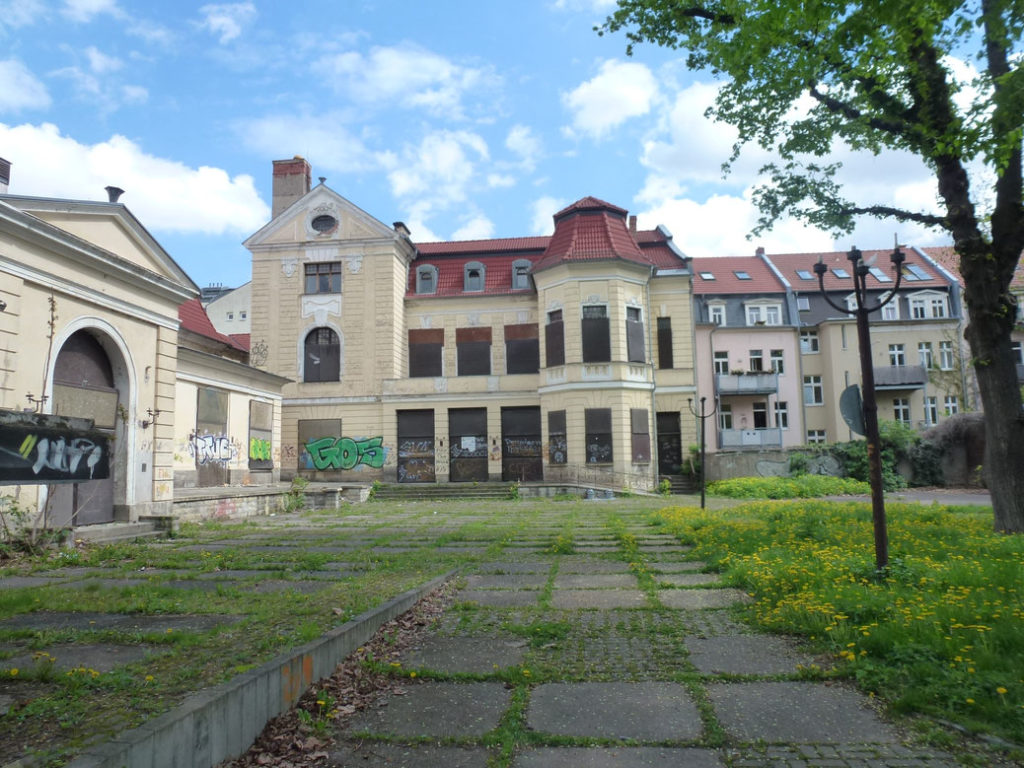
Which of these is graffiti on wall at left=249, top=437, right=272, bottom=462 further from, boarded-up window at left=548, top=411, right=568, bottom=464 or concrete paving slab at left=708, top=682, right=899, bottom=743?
concrete paving slab at left=708, top=682, right=899, bottom=743

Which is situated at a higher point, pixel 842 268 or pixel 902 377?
pixel 842 268

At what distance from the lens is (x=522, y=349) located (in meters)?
30.3

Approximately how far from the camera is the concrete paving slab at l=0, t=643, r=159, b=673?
14.5 feet

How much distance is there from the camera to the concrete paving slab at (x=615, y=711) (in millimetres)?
3762

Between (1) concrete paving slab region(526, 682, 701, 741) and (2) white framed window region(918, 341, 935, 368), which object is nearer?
(1) concrete paving slab region(526, 682, 701, 741)

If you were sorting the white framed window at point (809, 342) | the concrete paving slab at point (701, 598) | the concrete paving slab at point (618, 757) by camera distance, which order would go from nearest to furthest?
the concrete paving slab at point (618, 757) < the concrete paving slab at point (701, 598) < the white framed window at point (809, 342)

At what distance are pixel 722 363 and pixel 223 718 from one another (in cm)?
3440

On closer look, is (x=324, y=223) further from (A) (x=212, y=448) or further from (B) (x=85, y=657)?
(B) (x=85, y=657)

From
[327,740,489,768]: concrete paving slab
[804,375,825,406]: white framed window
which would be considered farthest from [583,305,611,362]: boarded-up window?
[327,740,489,768]: concrete paving slab

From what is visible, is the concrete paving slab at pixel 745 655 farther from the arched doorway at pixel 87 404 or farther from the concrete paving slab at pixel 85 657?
the arched doorway at pixel 87 404

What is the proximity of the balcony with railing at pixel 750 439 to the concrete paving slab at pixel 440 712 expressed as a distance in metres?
29.7

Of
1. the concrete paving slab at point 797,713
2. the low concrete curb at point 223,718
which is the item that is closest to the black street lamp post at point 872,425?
the concrete paving slab at point 797,713

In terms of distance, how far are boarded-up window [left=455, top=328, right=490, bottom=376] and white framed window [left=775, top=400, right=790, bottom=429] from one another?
15.8 m

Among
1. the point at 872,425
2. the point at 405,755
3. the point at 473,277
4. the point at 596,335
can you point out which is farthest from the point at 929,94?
the point at 473,277
